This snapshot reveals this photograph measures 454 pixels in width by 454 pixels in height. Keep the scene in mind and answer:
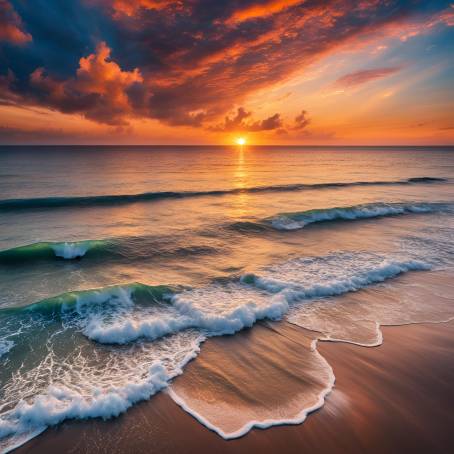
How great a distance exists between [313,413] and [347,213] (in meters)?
16.7

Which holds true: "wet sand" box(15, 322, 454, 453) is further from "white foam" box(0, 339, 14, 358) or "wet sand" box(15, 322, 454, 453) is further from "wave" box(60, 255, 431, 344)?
"white foam" box(0, 339, 14, 358)

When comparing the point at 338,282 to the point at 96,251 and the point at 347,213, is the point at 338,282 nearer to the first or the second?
the point at 96,251

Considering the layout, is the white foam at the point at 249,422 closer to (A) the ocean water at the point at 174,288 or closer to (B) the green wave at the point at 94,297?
(A) the ocean water at the point at 174,288

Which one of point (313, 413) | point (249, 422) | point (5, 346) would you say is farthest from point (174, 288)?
point (313, 413)

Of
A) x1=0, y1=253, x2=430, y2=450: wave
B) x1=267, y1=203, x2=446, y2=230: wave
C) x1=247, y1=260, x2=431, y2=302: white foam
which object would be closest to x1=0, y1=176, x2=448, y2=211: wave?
x1=267, y1=203, x2=446, y2=230: wave

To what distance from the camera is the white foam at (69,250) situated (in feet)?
38.6

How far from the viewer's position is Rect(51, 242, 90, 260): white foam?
1176 centimetres

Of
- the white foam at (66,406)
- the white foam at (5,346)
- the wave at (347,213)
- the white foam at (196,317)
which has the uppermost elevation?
the white foam at (66,406)

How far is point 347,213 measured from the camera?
1950 centimetres

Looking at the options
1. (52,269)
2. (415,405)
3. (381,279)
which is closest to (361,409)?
(415,405)

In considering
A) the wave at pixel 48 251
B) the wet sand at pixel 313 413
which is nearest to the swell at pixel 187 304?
the wet sand at pixel 313 413

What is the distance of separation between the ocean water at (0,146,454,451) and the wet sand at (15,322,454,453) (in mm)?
228

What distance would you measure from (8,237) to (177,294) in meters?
10.4

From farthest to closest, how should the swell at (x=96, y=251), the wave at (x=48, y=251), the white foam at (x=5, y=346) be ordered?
the swell at (x=96, y=251)
the wave at (x=48, y=251)
the white foam at (x=5, y=346)
